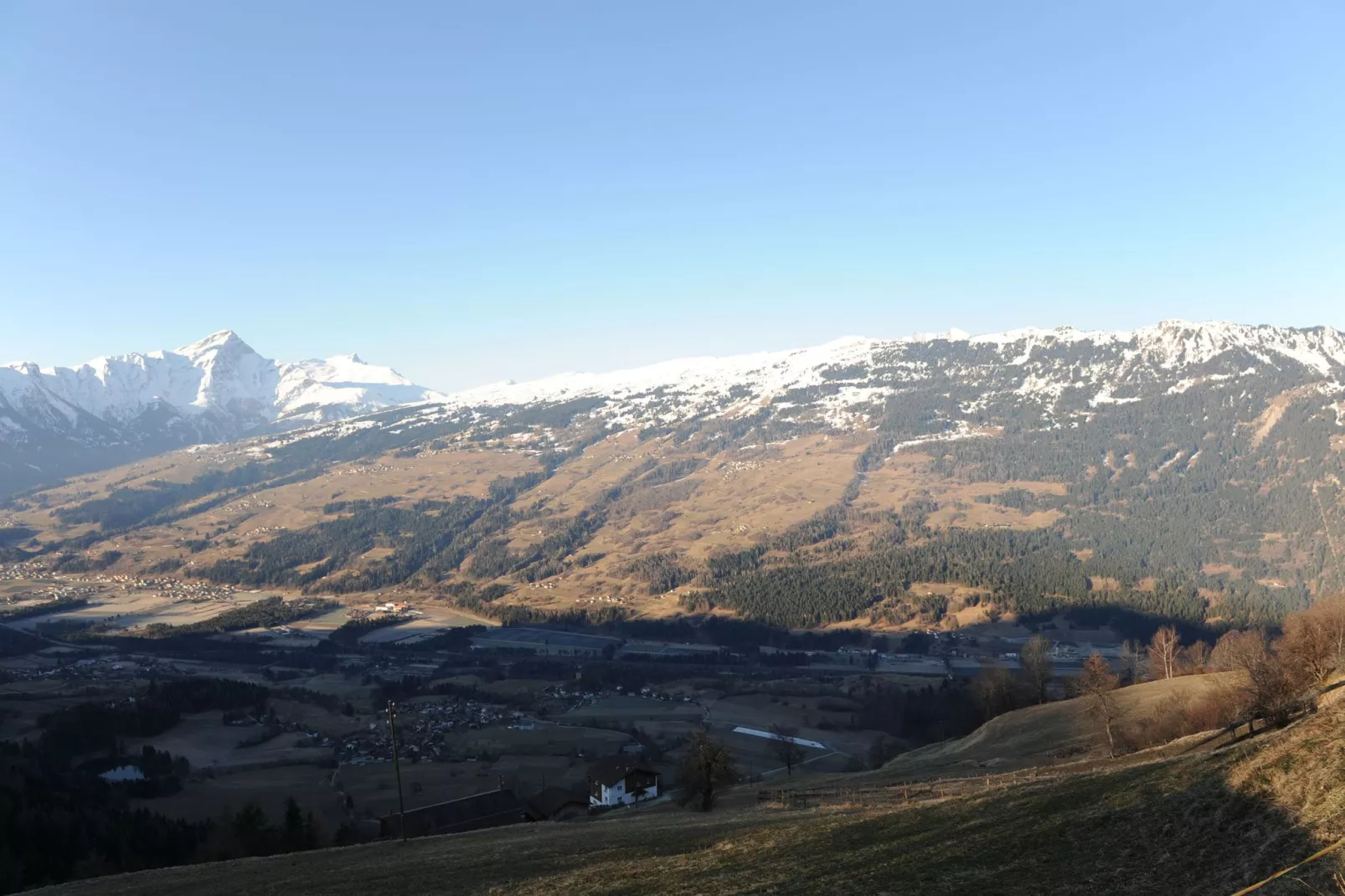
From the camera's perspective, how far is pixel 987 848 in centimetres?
2638

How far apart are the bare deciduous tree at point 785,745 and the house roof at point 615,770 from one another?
55.9 feet

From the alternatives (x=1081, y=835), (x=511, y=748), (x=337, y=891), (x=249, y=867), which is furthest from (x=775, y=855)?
(x=511, y=748)

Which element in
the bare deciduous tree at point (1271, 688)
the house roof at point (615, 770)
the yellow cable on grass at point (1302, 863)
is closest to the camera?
the yellow cable on grass at point (1302, 863)

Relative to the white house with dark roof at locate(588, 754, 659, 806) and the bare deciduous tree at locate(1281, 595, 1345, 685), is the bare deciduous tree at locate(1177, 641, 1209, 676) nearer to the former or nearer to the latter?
the bare deciduous tree at locate(1281, 595, 1345, 685)

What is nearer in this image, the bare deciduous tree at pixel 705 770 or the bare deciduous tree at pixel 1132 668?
the bare deciduous tree at pixel 705 770

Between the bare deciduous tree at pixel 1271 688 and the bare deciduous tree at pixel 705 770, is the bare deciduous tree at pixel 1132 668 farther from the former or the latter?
the bare deciduous tree at pixel 705 770

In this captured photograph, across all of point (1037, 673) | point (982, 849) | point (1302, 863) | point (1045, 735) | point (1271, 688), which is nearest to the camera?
point (1302, 863)

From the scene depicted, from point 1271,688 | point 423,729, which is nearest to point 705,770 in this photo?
point 1271,688

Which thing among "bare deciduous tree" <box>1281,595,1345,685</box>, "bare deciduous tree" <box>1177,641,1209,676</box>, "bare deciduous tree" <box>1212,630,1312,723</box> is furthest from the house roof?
"bare deciduous tree" <box>1281,595,1345,685</box>

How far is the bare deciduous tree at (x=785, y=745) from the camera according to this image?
101575 millimetres

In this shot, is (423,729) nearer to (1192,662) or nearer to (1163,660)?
(1163,660)

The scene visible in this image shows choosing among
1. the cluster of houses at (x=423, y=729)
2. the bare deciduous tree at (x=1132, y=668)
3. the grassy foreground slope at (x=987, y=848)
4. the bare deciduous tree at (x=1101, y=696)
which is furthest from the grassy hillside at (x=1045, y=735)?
the cluster of houses at (x=423, y=729)

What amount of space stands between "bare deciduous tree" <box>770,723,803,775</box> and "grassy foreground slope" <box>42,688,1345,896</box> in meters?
61.0

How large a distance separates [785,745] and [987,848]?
82710 millimetres
